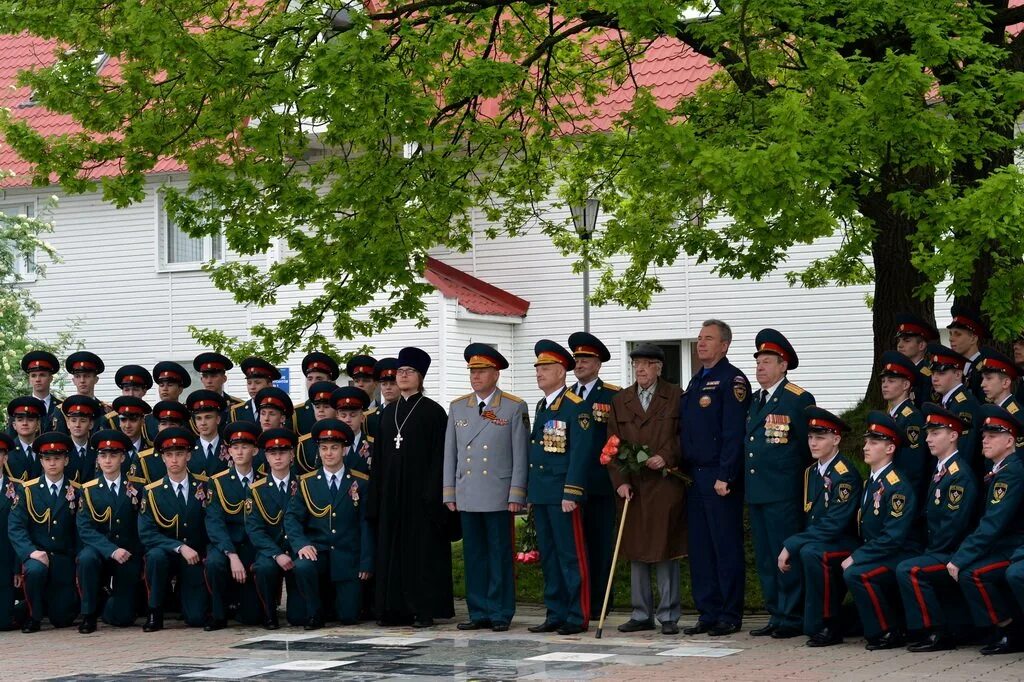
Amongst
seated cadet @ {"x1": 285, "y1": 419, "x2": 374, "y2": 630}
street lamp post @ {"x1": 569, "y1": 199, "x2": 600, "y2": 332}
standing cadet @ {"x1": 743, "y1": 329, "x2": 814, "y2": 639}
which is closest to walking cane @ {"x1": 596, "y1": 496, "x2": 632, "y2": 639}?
standing cadet @ {"x1": 743, "y1": 329, "x2": 814, "y2": 639}

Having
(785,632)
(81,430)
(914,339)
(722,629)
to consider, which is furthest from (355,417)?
(914,339)

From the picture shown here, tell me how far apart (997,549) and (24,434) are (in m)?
8.16

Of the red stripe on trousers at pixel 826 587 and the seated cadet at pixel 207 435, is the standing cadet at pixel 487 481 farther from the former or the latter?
the red stripe on trousers at pixel 826 587

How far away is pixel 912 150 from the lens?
38.1 feet

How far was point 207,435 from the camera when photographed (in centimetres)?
1330

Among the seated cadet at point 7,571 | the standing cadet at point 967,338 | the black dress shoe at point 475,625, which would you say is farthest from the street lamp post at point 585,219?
the seated cadet at point 7,571

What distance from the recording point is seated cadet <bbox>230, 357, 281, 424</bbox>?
1383cm

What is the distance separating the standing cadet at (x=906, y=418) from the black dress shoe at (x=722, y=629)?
1661mm

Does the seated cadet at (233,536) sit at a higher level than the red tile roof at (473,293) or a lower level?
lower

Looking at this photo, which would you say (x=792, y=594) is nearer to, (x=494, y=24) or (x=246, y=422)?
(x=246, y=422)

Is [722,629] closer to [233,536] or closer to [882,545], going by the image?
[882,545]

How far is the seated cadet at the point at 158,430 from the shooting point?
1303cm

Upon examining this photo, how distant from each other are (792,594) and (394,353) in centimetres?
1417

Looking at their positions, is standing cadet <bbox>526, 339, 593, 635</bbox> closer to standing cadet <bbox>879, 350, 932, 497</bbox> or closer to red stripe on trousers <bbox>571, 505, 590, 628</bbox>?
red stripe on trousers <bbox>571, 505, 590, 628</bbox>
